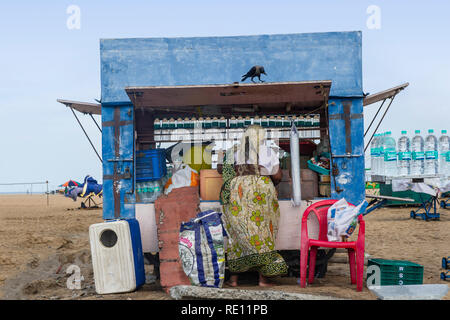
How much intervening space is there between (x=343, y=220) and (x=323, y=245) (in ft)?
1.14

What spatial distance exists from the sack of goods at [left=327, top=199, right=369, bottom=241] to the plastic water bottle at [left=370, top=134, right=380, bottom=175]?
9.25ft

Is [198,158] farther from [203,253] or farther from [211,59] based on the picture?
[203,253]

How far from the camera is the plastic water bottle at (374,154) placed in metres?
7.41

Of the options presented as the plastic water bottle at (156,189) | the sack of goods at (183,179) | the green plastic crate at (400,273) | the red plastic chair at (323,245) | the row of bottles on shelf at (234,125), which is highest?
the row of bottles on shelf at (234,125)

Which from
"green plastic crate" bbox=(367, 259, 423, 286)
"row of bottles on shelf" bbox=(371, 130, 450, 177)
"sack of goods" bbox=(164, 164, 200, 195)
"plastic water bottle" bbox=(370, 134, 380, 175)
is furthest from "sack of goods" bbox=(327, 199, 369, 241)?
"plastic water bottle" bbox=(370, 134, 380, 175)

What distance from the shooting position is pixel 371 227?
Result: 12820 millimetres

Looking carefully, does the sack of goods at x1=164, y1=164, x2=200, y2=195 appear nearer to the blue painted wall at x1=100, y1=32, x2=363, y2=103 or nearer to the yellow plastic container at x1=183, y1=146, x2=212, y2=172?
the yellow plastic container at x1=183, y1=146, x2=212, y2=172

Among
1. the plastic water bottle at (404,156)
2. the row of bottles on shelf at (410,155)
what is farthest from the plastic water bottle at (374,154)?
the plastic water bottle at (404,156)

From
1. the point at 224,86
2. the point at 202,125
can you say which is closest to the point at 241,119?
the point at 202,125

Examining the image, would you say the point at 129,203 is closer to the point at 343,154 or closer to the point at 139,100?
the point at 139,100

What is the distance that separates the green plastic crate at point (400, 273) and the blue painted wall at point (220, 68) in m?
1.48

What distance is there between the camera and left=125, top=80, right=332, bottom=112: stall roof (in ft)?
17.7

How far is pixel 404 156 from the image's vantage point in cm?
675

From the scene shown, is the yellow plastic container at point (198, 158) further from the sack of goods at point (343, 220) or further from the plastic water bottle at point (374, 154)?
the plastic water bottle at point (374, 154)
